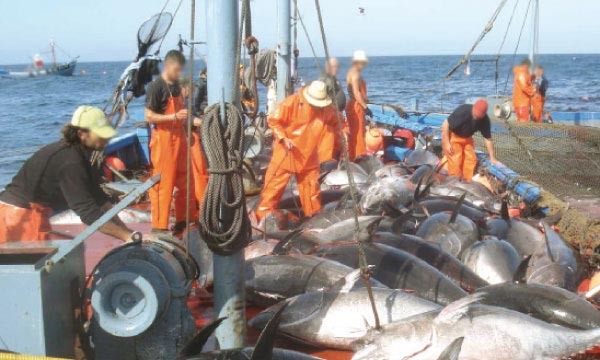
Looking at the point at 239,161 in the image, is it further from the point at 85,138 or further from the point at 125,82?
the point at 125,82

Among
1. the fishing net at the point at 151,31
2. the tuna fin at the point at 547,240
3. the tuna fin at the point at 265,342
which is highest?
the fishing net at the point at 151,31

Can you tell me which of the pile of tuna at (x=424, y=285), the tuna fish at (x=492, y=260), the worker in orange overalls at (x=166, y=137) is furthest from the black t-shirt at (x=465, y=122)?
the worker in orange overalls at (x=166, y=137)

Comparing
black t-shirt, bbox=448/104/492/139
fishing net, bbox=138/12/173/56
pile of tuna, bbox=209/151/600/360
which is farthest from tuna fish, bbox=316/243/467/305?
black t-shirt, bbox=448/104/492/139

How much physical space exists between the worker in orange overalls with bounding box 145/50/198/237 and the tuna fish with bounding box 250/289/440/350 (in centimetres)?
280

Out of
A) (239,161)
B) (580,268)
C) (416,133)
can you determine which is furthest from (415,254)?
(416,133)

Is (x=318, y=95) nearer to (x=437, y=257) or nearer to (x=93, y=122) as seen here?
(x=437, y=257)

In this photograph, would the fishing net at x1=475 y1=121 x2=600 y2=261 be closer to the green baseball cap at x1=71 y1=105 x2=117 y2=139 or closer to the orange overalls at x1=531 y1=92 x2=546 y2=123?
the orange overalls at x1=531 y1=92 x2=546 y2=123

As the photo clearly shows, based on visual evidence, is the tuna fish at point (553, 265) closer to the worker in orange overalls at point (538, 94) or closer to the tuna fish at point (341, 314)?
the tuna fish at point (341, 314)

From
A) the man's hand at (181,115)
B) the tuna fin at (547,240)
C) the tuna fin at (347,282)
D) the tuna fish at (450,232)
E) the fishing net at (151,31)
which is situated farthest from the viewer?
the fishing net at (151,31)

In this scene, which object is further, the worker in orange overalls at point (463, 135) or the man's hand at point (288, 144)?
the worker in orange overalls at point (463, 135)

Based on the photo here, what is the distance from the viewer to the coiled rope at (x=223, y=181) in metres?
3.34

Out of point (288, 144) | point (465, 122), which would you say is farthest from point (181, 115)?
point (465, 122)

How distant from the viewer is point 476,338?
11.3 feet

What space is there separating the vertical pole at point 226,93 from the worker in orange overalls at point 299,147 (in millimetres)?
3441
